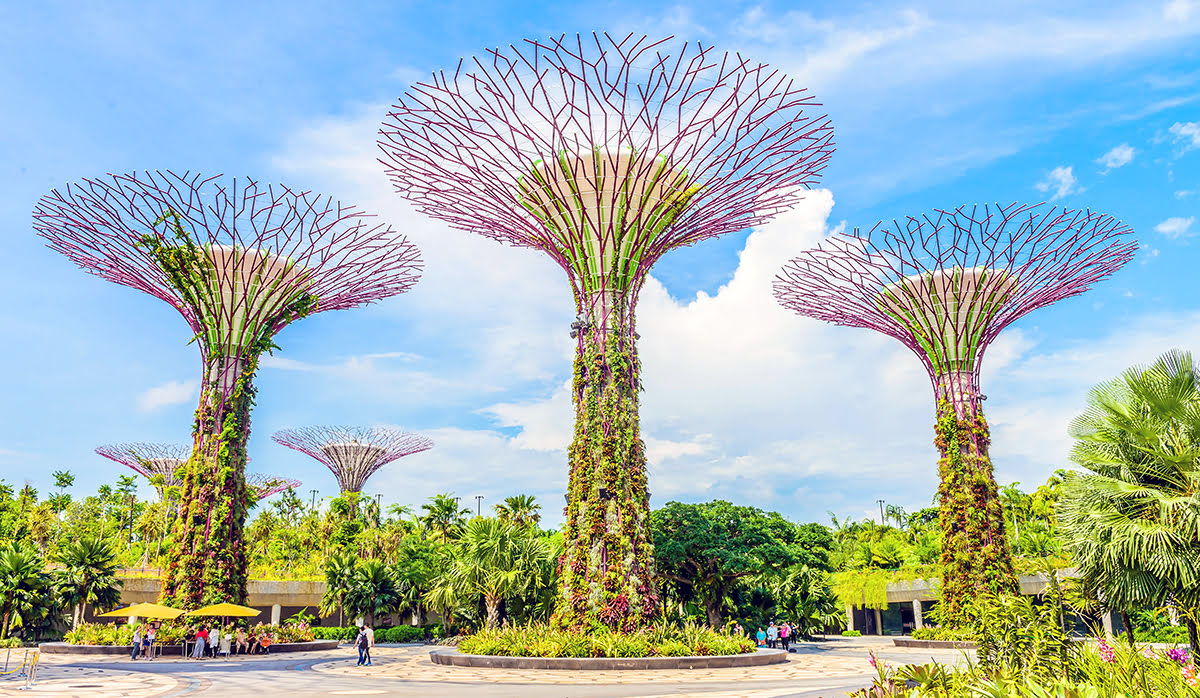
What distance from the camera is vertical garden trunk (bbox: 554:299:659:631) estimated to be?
2023cm

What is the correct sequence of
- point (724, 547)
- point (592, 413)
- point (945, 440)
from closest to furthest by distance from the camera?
point (592, 413) < point (945, 440) < point (724, 547)

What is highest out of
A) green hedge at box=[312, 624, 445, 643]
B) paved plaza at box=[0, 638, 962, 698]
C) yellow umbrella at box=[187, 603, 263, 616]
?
yellow umbrella at box=[187, 603, 263, 616]

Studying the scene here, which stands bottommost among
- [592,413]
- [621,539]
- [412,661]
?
[412,661]

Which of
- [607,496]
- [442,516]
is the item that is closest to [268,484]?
[442,516]

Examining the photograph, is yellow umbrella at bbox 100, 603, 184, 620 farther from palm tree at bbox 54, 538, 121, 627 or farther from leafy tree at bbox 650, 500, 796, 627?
leafy tree at bbox 650, 500, 796, 627

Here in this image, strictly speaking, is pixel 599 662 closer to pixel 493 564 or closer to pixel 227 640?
pixel 493 564

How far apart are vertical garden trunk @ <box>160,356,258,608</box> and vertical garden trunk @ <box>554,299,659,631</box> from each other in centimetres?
1070

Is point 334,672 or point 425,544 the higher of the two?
point 425,544

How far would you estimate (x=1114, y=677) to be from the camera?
6707 millimetres

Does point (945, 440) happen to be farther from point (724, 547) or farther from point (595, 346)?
point (595, 346)

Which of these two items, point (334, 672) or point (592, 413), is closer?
point (334, 672)

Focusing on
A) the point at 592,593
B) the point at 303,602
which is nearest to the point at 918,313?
the point at 592,593

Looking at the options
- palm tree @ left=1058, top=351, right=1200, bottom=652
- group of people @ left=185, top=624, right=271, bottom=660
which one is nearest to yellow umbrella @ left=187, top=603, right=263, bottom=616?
group of people @ left=185, top=624, right=271, bottom=660

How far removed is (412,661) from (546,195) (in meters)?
12.9
